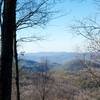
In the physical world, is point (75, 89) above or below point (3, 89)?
below

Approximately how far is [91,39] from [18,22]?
12.1ft

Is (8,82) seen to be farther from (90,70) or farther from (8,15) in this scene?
(90,70)

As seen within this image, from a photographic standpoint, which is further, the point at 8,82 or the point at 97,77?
Result: the point at 97,77

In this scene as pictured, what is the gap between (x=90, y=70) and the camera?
1831cm

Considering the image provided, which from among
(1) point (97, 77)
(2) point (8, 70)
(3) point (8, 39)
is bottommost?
(1) point (97, 77)

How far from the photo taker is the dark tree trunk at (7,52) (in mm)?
7688

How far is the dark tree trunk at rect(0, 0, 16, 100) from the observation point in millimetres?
7688

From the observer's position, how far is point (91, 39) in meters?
15.6

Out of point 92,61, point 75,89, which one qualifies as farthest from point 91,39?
point 75,89

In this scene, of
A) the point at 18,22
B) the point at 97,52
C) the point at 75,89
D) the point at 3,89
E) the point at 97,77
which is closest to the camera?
the point at 3,89

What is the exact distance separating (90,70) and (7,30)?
11.1 metres

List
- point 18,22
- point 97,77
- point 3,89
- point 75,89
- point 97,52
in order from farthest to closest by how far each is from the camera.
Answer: point 75,89 → point 97,77 → point 97,52 → point 18,22 → point 3,89

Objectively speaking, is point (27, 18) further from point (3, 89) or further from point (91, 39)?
point (3, 89)

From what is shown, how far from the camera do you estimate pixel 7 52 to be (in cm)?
785
